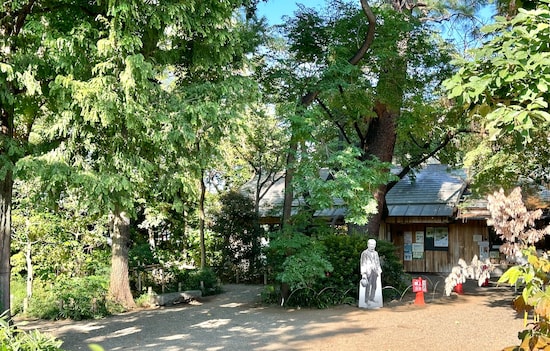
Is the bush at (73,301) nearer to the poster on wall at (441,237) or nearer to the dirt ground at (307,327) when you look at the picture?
the dirt ground at (307,327)

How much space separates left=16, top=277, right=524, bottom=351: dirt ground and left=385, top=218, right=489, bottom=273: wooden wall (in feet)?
20.1

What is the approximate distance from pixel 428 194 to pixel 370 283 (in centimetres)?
922

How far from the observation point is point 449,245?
1991 cm

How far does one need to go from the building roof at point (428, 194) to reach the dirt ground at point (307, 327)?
600 cm

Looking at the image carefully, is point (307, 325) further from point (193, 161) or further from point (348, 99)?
point (348, 99)

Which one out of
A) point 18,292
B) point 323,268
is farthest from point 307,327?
point 18,292

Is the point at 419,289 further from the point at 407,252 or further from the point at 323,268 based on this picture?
the point at 407,252

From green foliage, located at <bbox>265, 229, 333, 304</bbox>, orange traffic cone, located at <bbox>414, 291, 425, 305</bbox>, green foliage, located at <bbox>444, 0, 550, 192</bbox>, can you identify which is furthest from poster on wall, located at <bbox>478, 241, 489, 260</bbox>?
green foliage, located at <bbox>444, 0, 550, 192</bbox>

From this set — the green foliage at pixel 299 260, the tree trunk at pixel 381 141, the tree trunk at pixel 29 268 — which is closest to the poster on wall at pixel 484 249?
the tree trunk at pixel 381 141

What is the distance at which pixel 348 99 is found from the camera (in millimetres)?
13773

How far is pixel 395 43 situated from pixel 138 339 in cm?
920

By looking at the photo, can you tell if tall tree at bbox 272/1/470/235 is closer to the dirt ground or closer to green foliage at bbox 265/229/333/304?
green foliage at bbox 265/229/333/304

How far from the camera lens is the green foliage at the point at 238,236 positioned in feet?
62.3

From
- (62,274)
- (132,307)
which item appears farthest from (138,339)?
(62,274)
